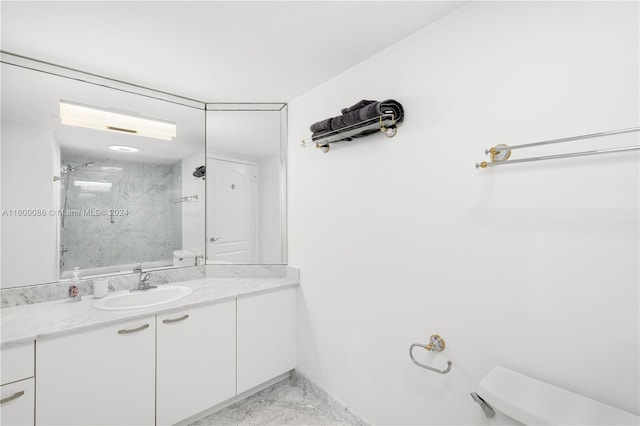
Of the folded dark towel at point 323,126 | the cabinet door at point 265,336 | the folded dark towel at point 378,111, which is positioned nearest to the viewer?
the folded dark towel at point 378,111

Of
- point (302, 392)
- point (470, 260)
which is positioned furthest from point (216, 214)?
point (470, 260)

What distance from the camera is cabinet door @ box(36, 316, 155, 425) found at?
142 centimetres

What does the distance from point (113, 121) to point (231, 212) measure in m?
1.09

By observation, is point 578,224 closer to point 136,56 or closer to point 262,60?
point 262,60

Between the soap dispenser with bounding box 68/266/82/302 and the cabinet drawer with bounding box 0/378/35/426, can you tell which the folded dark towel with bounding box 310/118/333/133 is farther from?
the cabinet drawer with bounding box 0/378/35/426

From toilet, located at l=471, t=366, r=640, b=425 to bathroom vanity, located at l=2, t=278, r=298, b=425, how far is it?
60.1 inches

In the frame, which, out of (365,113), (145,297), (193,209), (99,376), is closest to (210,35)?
(365,113)

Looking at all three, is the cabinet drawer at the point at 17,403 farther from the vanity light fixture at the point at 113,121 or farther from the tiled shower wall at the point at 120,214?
the vanity light fixture at the point at 113,121

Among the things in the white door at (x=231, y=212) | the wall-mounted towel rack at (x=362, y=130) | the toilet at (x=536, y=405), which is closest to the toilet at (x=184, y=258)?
the white door at (x=231, y=212)

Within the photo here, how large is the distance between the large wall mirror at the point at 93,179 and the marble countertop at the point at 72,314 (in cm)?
25

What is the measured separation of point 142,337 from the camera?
1.68 metres

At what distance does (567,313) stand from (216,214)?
7.82 feet

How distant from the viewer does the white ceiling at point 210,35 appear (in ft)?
4.58

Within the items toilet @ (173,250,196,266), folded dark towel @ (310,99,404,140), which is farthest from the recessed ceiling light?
folded dark towel @ (310,99,404,140)
